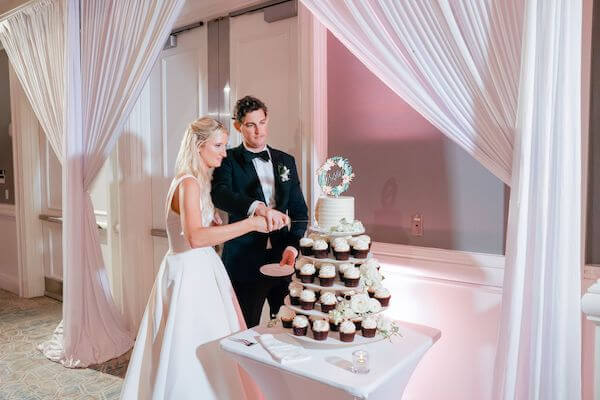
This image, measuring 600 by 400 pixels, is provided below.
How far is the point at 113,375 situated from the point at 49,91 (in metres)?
2.21

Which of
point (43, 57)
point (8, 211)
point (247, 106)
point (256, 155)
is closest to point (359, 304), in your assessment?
point (256, 155)

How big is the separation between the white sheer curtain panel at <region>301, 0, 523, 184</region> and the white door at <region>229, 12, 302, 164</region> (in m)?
0.88

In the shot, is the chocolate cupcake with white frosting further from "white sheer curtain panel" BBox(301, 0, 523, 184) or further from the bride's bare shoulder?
the bride's bare shoulder

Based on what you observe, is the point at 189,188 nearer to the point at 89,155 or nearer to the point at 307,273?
the point at 307,273

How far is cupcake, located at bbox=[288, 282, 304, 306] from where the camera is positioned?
1.96m

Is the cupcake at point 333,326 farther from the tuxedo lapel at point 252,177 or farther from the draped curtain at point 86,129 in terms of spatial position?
the draped curtain at point 86,129

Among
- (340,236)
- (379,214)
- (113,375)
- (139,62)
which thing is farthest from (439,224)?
(113,375)

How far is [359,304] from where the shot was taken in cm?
184

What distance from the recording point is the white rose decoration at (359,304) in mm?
1831

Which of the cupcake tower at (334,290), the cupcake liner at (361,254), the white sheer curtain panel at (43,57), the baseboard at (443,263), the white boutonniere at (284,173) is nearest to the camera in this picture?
the cupcake tower at (334,290)

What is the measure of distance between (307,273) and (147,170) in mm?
2382

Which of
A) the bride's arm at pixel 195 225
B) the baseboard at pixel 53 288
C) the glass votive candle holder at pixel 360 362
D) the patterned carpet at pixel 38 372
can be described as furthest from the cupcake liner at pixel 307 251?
the baseboard at pixel 53 288

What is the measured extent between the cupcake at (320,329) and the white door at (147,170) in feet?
7.42

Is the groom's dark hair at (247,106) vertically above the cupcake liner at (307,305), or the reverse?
the groom's dark hair at (247,106)
